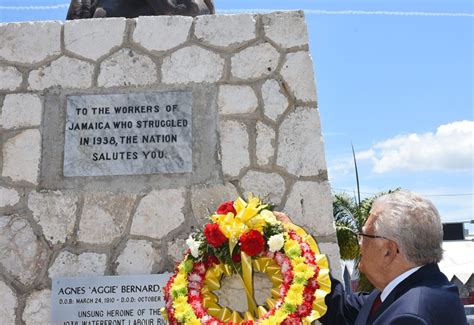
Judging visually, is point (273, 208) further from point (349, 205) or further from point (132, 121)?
point (349, 205)

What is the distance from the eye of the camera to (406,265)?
255 centimetres

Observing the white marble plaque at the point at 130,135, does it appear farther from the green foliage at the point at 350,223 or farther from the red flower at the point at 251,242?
the green foliage at the point at 350,223

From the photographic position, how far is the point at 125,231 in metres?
4.50

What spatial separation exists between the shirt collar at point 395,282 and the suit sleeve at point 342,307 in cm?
84

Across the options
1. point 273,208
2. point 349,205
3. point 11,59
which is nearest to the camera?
point 273,208

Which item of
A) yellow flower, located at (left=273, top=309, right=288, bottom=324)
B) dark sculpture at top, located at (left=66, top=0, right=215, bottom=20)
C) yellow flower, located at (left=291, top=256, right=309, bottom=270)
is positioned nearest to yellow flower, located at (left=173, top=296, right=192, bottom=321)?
yellow flower, located at (left=273, top=309, right=288, bottom=324)

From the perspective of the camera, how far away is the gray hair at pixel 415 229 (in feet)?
8.23

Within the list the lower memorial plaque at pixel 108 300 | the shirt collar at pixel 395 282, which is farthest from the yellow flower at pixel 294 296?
the lower memorial plaque at pixel 108 300

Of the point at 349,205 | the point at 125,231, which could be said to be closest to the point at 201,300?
the point at 125,231

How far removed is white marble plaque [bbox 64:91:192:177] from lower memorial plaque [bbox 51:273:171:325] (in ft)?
2.68

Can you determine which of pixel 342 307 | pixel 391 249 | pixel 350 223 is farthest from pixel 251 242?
pixel 350 223

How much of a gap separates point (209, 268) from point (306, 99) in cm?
163

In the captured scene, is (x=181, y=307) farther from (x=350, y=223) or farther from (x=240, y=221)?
(x=350, y=223)

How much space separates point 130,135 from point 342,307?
2127 mm
